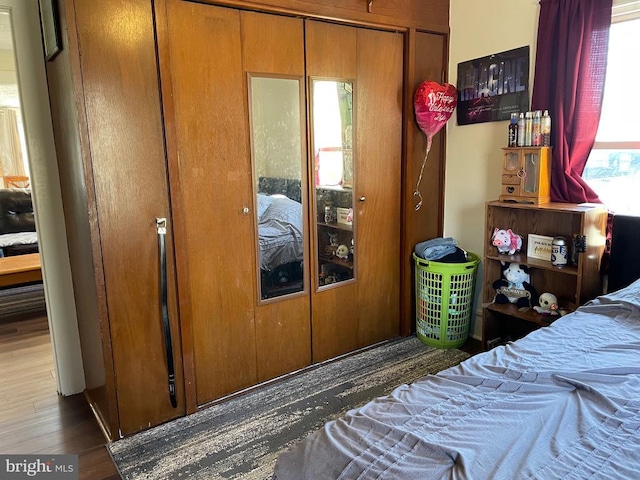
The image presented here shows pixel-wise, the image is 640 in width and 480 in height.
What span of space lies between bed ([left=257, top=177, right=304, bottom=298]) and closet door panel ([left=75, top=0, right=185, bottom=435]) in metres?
0.52

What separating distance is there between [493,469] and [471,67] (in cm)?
260

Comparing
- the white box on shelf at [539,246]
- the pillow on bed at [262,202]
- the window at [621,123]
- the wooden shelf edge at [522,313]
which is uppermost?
the window at [621,123]

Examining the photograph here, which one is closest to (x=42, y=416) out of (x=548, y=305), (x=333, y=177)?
(x=333, y=177)

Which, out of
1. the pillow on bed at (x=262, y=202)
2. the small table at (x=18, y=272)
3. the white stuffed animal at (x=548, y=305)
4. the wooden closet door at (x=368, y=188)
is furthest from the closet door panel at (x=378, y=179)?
the small table at (x=18, y=272)

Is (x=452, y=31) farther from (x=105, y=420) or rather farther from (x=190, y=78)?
(x=105, y=420)

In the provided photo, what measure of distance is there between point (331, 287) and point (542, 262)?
1202 millimetres

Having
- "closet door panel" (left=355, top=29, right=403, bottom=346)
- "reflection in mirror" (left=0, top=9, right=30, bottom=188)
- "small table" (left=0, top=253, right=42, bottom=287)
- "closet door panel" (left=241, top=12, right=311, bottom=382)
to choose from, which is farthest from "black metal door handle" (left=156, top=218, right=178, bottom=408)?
"reflection in mirror" (left=0, top=9, right=30, bottom=188)

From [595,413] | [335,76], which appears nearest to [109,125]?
[335,76]

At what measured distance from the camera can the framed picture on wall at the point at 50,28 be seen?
6.39ft

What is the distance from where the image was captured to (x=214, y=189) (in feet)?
7.61

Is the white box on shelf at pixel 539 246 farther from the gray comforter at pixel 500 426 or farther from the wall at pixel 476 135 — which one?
the gray comforter at pixel 500 426

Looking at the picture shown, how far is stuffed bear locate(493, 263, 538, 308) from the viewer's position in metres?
2.73

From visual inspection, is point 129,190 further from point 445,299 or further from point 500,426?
point 445,299

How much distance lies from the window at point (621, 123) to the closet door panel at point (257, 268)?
1.61 metres
